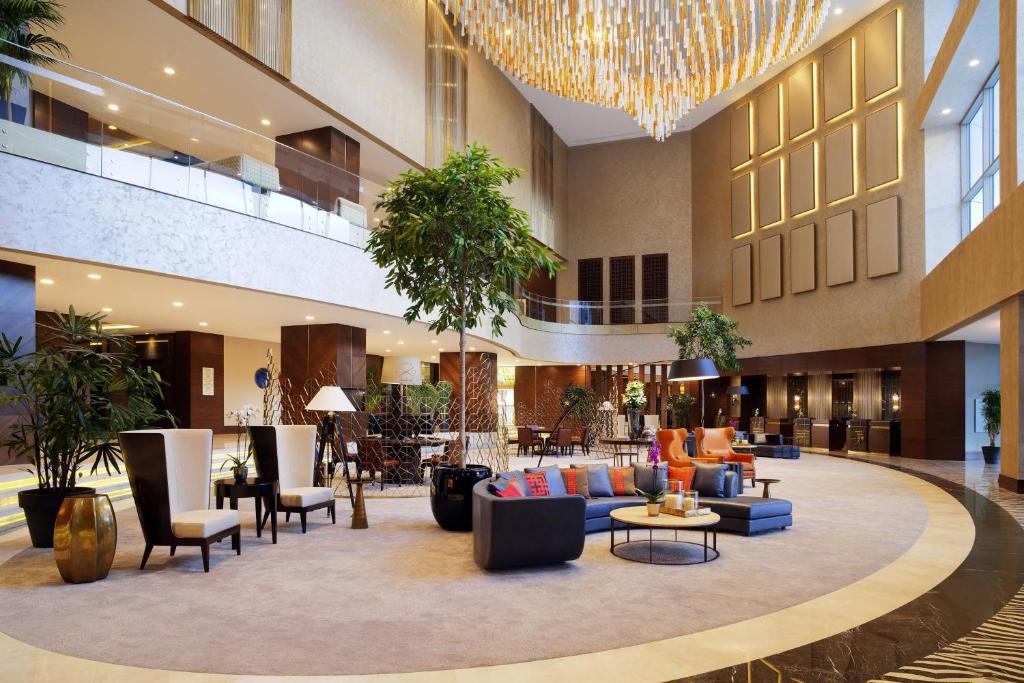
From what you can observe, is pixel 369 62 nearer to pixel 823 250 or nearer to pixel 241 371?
pixel 241 371

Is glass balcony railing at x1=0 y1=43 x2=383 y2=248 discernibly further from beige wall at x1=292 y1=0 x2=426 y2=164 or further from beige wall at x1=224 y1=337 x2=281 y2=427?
beige wall at x1=224 y1=337 x2=281 y2=427

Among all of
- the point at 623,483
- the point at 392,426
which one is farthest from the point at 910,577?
the point at 392,426

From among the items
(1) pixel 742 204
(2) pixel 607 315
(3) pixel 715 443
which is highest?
(1) pixel 742 204

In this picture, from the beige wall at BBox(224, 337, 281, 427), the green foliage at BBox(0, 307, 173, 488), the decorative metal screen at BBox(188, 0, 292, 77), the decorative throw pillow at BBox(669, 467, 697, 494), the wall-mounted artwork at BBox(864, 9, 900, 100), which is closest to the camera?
the green foliage at BBox(0, 307, 173, 488)

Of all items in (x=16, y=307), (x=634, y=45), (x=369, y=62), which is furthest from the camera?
(x=369, y=62)

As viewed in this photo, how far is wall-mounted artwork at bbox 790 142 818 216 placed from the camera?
68.4 feet

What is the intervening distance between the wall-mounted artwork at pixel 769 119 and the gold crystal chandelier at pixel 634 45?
1268 centimetres

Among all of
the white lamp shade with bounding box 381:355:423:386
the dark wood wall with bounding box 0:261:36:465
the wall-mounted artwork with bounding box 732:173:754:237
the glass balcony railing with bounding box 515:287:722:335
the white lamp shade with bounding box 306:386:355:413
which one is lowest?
the white lamp shade with bounding box 306:386:355:413

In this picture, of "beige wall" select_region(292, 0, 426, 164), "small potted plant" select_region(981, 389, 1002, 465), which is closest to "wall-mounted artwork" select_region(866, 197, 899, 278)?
"small potted plant" select_region(981, 389, 1002, 465)

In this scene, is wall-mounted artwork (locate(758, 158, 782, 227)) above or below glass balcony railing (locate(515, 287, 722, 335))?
above

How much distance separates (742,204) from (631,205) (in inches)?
211

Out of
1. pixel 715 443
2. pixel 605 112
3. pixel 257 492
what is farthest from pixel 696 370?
pixel 605 112

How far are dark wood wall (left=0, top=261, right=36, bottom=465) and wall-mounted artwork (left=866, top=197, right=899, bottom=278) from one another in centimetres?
1809

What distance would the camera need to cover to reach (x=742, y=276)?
77.7 feet
